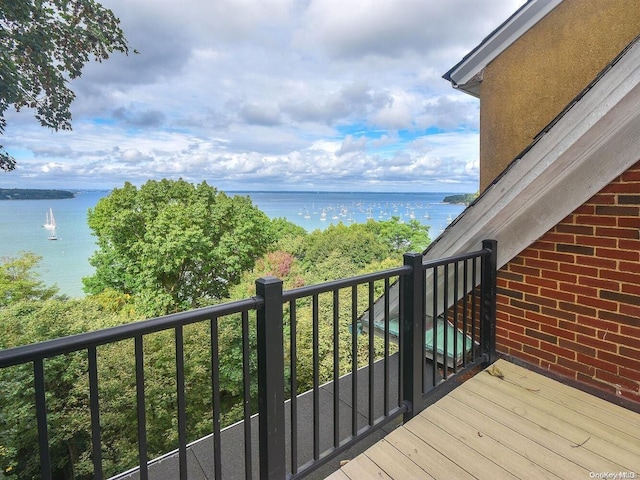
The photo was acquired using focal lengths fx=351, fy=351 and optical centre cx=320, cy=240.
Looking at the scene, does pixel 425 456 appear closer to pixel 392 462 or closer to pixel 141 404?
pixel 392 462

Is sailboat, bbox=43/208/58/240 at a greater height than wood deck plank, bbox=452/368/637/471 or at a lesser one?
greater

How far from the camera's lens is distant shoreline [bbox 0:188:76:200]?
17.3 meters

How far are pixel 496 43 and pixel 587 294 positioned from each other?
10.0 ft

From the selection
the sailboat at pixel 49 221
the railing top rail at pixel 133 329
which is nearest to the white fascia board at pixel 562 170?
the railing top rail at pixel 133 329

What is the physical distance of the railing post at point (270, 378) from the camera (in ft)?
4.55

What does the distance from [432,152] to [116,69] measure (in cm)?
2854

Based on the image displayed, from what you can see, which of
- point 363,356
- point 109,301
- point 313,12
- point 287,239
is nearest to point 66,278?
point 109,301

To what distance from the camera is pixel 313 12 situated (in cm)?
1644

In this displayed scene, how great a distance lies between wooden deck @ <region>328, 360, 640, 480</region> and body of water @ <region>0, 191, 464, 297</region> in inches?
599

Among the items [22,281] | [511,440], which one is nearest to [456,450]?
[511,440]

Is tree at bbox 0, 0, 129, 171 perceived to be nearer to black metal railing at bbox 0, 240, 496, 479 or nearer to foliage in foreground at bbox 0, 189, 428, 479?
foliage in foreground at bbox 0, 189, 428, 479

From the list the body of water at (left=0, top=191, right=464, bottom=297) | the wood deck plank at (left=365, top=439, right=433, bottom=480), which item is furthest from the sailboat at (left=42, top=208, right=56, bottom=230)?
the wood deck plank at (left=365, top=439, right=433, bottom=480)

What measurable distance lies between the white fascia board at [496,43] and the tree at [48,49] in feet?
31.9

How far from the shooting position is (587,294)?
2238 millimetres
